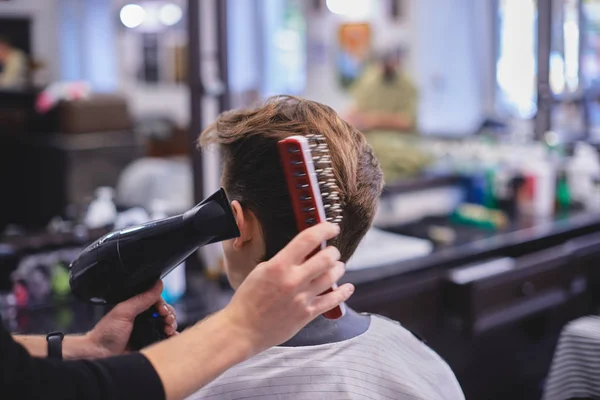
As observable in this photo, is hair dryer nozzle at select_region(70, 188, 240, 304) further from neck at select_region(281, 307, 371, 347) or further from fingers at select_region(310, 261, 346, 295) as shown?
neck at select_region(281, 307, 371, 347)

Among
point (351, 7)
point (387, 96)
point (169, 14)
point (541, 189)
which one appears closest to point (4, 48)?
point (169, 14)

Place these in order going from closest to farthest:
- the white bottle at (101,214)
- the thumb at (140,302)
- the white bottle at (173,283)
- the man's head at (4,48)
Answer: the thumb at (140,302)
the white bottle at (173,283)
the white bottle at (101,214)
the man's head at (4,48)

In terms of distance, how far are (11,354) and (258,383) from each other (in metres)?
0.50

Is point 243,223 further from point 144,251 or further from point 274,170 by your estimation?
point 144,251

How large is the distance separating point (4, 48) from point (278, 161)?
252 inches

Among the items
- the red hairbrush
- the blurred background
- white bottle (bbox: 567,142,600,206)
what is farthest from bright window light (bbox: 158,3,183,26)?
the red hairbrush

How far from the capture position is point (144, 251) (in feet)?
2.96

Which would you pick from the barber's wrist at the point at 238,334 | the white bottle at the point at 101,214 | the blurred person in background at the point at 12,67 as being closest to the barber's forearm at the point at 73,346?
the barber's wrist at the point at 238,334

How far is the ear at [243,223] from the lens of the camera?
1093mm

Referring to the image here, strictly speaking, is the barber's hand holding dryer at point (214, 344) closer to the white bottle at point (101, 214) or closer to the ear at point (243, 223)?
the ear at point (243, 223)

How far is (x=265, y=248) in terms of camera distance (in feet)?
3.72

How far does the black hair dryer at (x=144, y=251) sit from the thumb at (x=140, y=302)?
11 millimetres

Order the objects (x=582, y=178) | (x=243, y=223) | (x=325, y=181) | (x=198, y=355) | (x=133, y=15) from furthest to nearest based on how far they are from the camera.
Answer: (x=133, y=15)
(x=582, y=178)
(x=243, y=223)
(x=325, y=181)
(x=198, y=355)

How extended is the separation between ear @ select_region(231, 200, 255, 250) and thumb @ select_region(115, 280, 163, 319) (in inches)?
7.0
